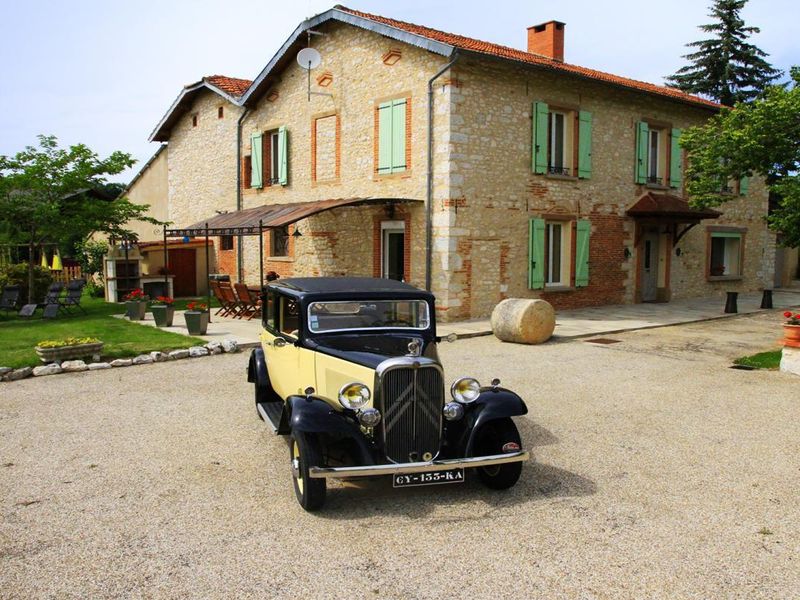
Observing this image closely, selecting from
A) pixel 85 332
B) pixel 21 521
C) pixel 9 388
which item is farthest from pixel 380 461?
pixel 85 332

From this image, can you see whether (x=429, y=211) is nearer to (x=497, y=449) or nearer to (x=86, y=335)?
(x=86, y=335)

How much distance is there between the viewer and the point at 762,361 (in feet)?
32.3

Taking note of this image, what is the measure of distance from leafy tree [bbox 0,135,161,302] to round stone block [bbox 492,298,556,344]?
9.58 m

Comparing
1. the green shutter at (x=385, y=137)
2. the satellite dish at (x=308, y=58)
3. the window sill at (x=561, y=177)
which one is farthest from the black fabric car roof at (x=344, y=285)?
the satellite dish at (x=308, y=58)

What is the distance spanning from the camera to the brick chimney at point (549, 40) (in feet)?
59.0

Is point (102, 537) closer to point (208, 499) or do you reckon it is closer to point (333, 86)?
Answer: point (208, 499)

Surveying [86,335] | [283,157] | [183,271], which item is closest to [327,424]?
[86,335]

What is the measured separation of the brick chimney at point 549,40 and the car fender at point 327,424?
624 inches

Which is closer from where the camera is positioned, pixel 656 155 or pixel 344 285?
pixel 344 285

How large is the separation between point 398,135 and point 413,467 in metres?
11.5

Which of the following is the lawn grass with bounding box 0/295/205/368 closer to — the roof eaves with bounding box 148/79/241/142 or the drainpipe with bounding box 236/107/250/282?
the drainpipe with bounding box 236/107/250/282

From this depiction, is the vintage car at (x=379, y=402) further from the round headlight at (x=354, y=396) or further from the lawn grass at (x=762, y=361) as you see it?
the lawn grass at (x=762, y=361)

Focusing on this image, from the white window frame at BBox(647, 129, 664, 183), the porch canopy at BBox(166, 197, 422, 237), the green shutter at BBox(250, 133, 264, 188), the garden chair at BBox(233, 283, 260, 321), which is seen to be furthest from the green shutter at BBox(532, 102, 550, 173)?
the green shutter at BBox(250, 133, 264, 188)

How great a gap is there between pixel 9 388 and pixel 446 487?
6051 millimetres
